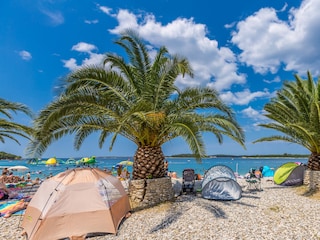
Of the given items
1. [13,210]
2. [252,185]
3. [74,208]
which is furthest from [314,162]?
[13,210]

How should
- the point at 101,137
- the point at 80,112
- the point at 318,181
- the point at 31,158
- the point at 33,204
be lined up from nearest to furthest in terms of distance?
the point at 33,204
the point at 31,158
the point at 80,112
the point at 318,181
the point at 101,137

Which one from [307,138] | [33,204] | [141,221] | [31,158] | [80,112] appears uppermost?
[80,112]

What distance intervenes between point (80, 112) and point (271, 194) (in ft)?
29.0

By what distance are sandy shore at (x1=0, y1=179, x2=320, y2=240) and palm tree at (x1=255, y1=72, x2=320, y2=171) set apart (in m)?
2.80

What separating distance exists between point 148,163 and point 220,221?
10.7ft

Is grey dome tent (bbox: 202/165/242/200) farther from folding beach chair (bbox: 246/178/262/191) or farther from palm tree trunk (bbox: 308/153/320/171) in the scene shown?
palm tree trunk (bbox: 308/153/320/171)

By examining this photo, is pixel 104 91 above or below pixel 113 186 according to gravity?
above

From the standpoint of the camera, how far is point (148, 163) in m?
9.17

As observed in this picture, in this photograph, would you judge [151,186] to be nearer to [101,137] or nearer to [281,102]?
[101,137]

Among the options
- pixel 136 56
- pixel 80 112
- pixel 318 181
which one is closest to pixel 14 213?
pixel 80 112

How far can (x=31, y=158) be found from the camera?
7648mm

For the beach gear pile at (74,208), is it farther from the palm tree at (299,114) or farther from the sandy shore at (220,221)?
the palm tree at (299,114)

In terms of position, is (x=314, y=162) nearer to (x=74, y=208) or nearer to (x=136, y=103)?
(x=136, y=103)

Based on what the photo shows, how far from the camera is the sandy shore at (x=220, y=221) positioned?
6.18 meters
